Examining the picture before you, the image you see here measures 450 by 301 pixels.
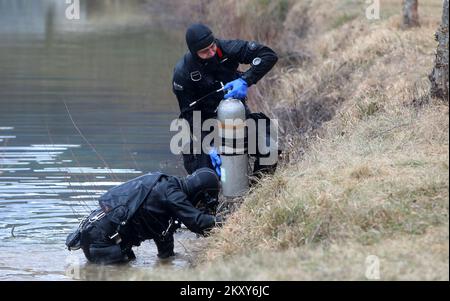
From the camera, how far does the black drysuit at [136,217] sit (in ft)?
26.5

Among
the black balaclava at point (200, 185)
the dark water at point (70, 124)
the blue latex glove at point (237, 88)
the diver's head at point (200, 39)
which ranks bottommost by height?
the dark water at point (70, 124)

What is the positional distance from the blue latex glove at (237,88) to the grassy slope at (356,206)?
32.1 inches

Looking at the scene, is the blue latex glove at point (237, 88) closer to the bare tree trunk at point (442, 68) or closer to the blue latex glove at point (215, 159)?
the blue latex glove at point (215, 159)

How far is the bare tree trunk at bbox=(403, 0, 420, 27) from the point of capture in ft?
57.2

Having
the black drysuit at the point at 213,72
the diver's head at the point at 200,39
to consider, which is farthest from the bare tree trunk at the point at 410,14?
the diver's head at the point at 200,39

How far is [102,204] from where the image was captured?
327 inches

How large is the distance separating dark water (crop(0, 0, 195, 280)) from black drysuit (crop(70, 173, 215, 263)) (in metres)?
0.24

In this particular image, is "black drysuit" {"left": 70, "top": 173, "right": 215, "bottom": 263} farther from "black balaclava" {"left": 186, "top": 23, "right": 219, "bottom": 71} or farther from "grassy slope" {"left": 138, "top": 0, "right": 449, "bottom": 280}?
"black balaclava" {"left": 186, "top": 23, "right": 219, "bottom": 71}

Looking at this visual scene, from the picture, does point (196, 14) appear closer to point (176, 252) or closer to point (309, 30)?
point (309, 30)

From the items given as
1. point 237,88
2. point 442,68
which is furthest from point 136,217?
point 442,68

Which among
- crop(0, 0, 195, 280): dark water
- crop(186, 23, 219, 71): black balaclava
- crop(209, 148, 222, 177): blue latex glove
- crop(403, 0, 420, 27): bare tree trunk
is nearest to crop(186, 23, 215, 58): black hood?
crop(186, 23, 219, 71): black balaclava

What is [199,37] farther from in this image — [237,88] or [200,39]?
[237,88]
